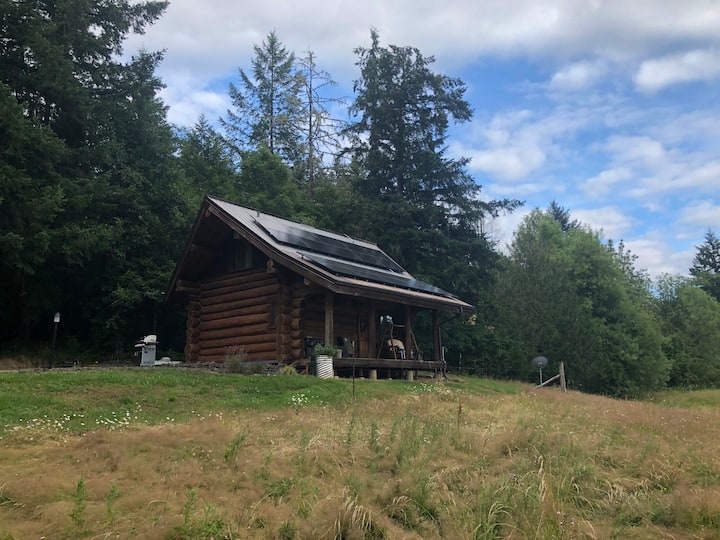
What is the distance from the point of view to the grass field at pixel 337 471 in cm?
570

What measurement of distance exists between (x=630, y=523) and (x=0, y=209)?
23.0 m

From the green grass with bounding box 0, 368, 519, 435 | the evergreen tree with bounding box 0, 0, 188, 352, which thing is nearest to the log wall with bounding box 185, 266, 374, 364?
the green grass with bounding box 0, 368, 519, 435

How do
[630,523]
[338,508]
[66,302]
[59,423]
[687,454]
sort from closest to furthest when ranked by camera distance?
1. [338,508]
2. [630,523]
3. [687,454]
4. [59,423]
5. [66,302]

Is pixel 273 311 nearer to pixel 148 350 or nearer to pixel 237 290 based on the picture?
pixel 237 290

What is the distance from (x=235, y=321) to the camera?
20031mm

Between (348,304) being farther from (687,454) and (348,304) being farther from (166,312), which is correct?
(687,454)

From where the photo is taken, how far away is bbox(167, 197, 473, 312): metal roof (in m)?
17.3

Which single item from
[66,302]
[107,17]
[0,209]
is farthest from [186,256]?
[107,17]

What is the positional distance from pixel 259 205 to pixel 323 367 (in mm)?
18646

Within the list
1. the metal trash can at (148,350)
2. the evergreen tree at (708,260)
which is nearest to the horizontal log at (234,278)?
the metal trash can at (148,350)

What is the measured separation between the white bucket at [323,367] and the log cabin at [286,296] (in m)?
0.70

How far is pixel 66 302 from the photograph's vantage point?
2761cm

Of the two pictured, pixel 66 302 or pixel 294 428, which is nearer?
pixel 294 428

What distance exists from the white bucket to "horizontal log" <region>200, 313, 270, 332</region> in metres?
3.09
